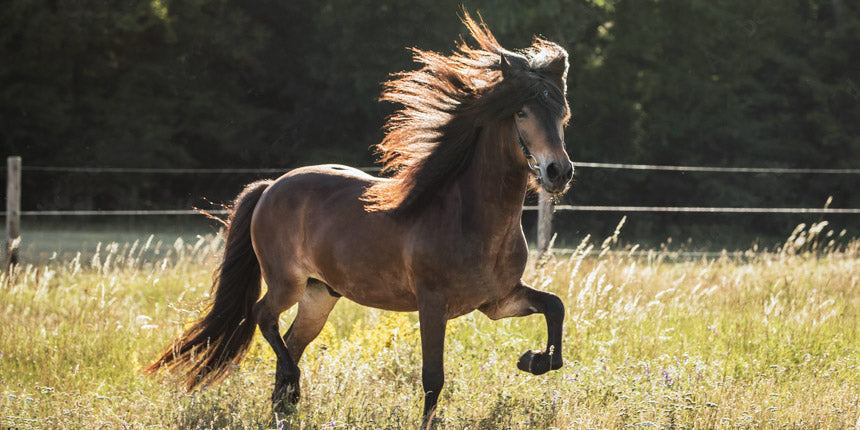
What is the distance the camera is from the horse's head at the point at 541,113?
12.4ft

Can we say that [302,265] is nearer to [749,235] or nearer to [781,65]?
[749,235]

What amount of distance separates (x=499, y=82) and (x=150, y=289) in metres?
5.75

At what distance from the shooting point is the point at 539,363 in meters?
4.36

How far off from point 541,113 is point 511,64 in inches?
13.3

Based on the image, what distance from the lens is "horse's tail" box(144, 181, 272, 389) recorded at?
213 inches

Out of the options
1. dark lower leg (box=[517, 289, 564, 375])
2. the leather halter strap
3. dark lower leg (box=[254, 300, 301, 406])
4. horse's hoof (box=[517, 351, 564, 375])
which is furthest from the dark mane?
dark lower leg (box=[254, 300, 301, 406])

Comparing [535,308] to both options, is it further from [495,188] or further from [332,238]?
[332,238]

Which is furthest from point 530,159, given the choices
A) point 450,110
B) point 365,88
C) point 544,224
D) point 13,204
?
point 365,88

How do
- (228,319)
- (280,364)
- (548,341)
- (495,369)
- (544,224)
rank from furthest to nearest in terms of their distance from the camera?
1. (544,224)
2. (228,319)
3. (495,369)
4. (280,364)
5. (548,341)

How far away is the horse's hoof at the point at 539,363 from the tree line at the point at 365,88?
1852cm

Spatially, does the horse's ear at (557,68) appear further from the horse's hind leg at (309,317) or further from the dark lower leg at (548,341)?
the horse's hind leg at (309,317)

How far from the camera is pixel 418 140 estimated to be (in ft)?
15.1

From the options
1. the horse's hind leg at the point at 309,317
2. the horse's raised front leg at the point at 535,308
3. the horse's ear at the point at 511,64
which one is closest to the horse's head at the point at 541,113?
the horse's ear at the point at 511,64

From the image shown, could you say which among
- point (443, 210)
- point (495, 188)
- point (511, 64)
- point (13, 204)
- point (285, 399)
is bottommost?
point (13, 204)
